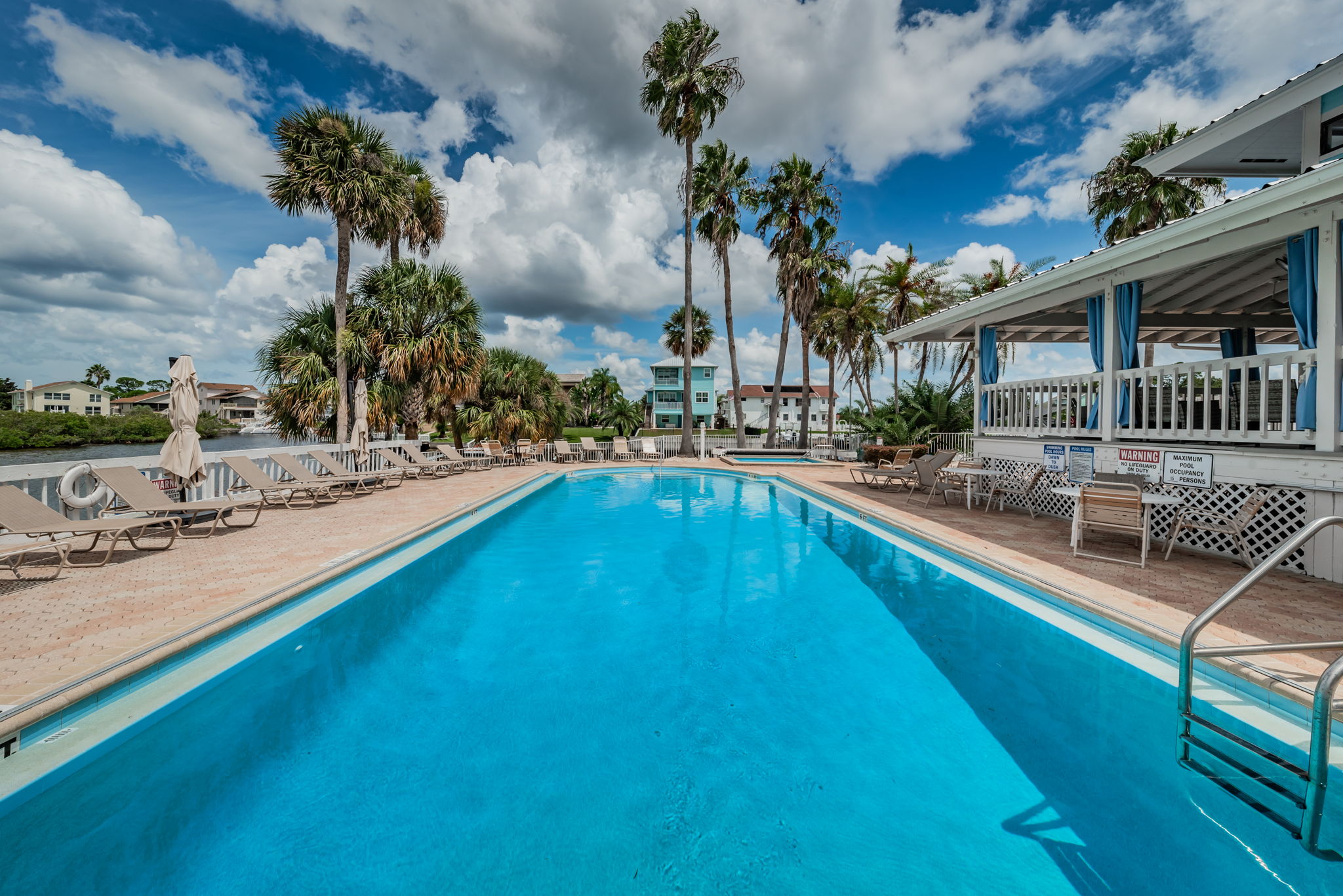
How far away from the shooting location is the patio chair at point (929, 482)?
10.8 metres

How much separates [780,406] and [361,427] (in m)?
60.6

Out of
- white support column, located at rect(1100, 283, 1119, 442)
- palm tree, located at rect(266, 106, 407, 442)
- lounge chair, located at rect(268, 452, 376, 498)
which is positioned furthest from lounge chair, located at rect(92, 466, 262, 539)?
white support column, located at rect(1100, 283, 1119, 442)

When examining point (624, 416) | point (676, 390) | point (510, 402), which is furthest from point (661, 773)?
point (676, 390)

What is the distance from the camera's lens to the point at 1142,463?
757cm

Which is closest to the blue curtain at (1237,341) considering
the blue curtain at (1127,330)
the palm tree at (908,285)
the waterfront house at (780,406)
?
the blue curtain at (1127,330)

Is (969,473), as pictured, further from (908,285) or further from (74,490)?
(908,285)

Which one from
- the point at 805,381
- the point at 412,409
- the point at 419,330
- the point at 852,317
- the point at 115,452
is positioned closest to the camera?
the point at 115,452

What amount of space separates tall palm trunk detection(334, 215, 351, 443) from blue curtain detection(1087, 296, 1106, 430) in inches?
749

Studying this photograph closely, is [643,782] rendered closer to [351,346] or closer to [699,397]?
[351,346]

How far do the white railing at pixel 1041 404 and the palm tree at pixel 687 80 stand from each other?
54.9ft

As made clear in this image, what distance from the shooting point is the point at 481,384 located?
2252 centimetres

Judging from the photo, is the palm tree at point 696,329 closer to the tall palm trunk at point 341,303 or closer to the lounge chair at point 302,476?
the tall palm trunk at point 341,303

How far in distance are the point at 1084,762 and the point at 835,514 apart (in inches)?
305

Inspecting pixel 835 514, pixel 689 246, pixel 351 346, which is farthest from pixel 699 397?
pixel 835 514
